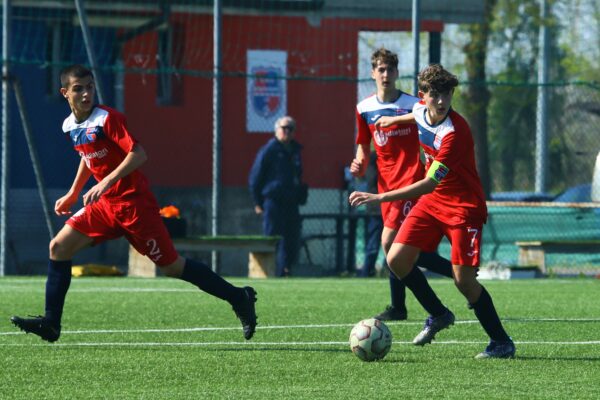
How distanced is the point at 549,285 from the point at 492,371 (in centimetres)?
787

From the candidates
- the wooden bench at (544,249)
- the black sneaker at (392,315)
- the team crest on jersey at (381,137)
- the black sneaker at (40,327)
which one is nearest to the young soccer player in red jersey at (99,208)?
the black sneaker at (40,327)

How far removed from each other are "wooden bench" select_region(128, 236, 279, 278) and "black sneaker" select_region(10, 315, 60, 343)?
792cm

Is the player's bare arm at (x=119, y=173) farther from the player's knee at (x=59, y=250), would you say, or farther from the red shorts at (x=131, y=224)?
the player's knee at (x=59, y=250)

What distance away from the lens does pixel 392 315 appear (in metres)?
10.3

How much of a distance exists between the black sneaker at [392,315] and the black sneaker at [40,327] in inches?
110

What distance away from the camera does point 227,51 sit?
792 inches

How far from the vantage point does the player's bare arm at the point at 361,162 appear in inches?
394

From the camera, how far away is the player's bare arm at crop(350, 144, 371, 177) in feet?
32.8

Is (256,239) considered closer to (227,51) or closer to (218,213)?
(218,213)

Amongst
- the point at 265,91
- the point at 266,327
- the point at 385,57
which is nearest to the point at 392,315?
the point at 266,327

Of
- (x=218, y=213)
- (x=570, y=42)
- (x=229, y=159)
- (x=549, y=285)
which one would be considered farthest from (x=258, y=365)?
(x=570, y=42)

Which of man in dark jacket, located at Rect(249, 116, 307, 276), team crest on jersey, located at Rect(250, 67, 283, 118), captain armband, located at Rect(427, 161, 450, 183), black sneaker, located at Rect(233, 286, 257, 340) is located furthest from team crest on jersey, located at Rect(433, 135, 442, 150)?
team crest on jersey, located at Rect(250, 67, 283, 118)

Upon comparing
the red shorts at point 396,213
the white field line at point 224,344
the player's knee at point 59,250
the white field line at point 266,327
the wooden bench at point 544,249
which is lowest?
the wooden bench at point 544,249

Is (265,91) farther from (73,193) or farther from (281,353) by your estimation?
(281,353)
